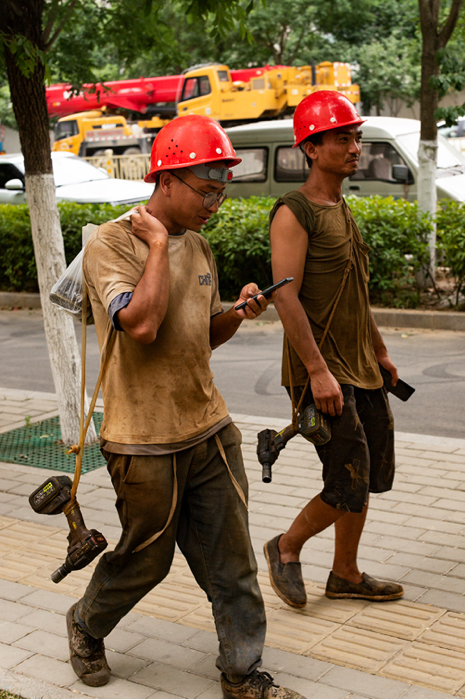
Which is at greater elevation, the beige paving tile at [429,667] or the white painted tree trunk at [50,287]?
the white painted tree trunk at [50,287]

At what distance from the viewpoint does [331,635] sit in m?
3.35

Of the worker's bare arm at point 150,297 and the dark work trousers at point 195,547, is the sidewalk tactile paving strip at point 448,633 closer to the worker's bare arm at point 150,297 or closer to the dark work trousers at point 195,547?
the dark work trousers at point 195,547

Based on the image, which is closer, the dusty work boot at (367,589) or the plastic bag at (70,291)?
the plastic bag at (70,291)

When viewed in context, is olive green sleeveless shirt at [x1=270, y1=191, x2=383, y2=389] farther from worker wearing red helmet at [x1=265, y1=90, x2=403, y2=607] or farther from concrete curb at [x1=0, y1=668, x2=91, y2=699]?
concrete curb at [x1=0, y1=668, x2=91, y2=699]

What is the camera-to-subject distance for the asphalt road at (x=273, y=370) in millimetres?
6754

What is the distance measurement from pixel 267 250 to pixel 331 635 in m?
8.03

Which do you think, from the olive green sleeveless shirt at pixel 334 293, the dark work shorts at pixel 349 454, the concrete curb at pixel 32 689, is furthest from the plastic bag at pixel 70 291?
the concrete curb at pixel 32 689

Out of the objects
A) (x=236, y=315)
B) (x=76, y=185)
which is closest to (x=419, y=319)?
(x=236, y=315)

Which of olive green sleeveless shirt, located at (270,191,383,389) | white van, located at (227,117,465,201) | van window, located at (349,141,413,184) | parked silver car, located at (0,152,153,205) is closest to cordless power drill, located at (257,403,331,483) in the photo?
olive green sleeveless shirt, located at (270,191,383,389)

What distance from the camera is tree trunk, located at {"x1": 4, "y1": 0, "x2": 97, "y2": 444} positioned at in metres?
5.94

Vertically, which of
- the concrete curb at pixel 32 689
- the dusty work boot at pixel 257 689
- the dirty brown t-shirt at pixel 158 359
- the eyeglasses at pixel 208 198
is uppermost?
the eyeglasses at pixel 208 198

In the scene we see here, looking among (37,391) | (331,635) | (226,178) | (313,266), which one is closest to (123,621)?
(331,635)

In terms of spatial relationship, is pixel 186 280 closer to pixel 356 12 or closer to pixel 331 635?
pixel 331 635

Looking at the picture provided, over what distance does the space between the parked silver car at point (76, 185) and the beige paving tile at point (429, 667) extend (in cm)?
1204
